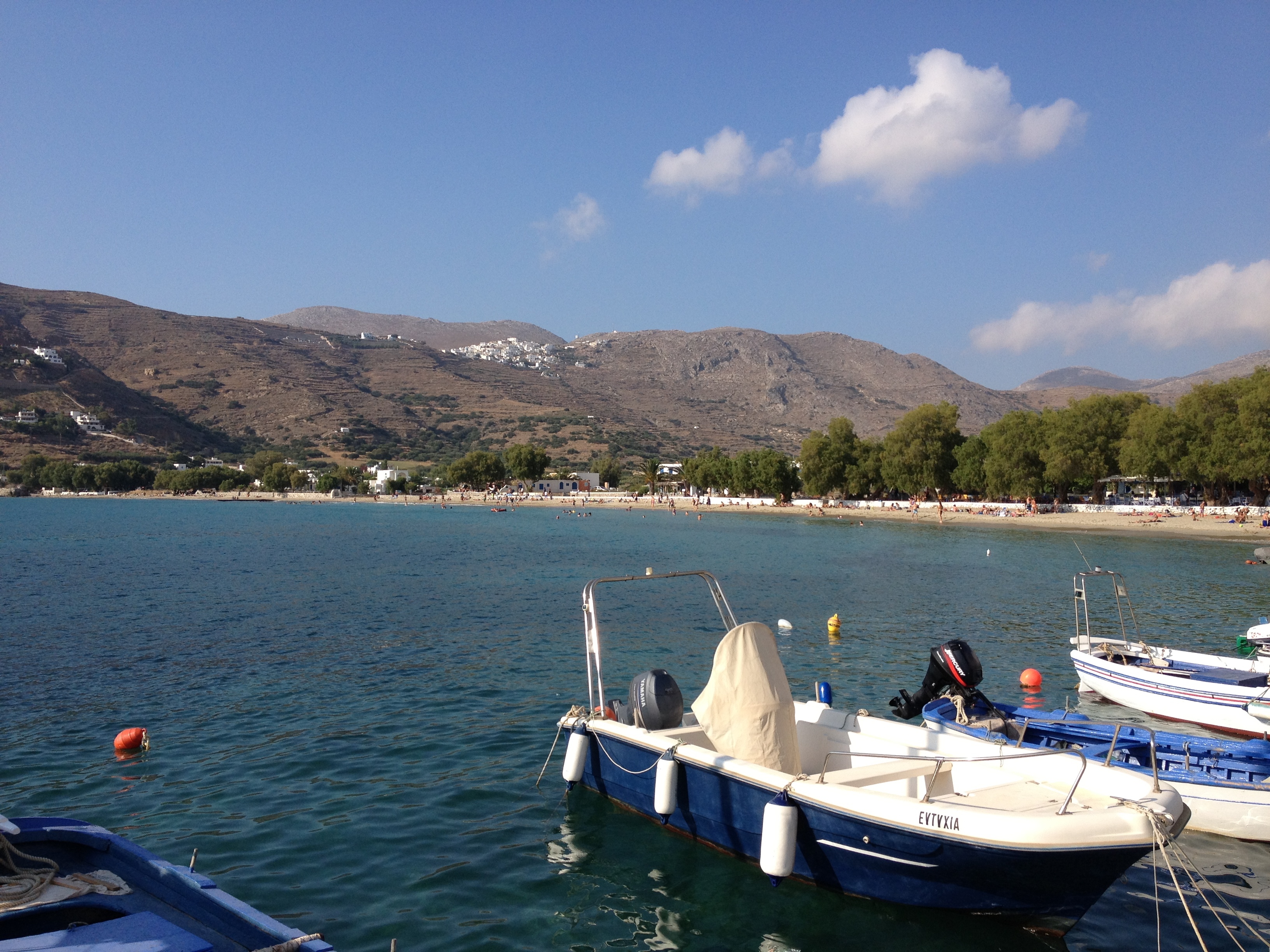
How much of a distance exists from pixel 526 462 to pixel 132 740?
15502cm

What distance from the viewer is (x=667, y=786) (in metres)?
9.77

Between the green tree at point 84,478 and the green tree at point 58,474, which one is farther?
the green tree at point 84,478

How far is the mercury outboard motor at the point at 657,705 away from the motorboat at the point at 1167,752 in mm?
3409

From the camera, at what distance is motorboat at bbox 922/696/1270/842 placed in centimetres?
1029

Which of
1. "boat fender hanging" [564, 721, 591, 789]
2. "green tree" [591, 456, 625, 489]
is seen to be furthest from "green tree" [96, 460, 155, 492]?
"boat fender hanging" [564, 721, 591, 789]

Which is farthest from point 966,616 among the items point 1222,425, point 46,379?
point 46,379

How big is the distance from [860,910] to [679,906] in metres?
1.88

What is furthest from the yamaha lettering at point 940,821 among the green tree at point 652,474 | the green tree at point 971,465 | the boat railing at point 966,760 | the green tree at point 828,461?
the green tree at point 652,474

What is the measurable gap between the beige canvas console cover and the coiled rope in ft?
21.1

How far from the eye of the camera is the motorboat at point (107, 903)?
4.98 meters

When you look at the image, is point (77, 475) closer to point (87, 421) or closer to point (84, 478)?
point (84, 478)

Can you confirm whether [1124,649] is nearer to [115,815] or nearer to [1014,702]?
[1014,702]

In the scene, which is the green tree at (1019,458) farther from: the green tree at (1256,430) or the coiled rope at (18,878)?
the coiled rope at (18,878)

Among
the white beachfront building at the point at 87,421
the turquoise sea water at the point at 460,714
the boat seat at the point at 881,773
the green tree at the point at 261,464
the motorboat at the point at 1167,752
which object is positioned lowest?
the turquoise sea water at the point at 460,714
